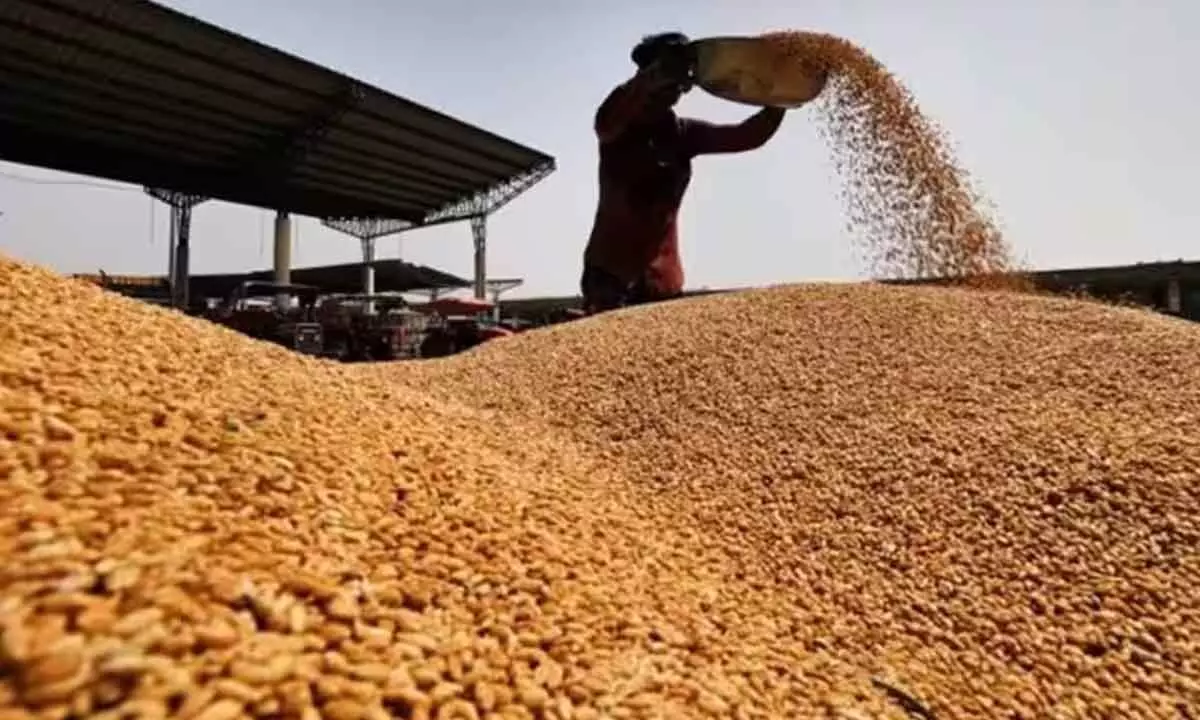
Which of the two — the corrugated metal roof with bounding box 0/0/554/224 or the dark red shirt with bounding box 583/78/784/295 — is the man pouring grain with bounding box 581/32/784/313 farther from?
the corrugated metal roof with bounding box 0/0/554/224

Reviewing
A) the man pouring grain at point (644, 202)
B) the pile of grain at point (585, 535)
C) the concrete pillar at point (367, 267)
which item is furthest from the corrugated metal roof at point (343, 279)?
the pile of grain at point (585, 535)

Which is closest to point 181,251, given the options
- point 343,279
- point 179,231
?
point 179,231

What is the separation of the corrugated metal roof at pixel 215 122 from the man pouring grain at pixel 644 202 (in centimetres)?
1261

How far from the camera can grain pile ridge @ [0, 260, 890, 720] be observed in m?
1.39

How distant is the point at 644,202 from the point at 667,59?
1.96 meters

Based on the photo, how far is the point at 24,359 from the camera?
8.34 feet

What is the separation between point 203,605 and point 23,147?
2567cm

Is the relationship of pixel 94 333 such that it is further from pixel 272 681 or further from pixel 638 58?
pixel 638 58

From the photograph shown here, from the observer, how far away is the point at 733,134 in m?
10.2

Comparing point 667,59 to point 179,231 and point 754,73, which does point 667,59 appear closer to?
point 754,73

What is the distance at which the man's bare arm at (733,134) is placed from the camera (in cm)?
991

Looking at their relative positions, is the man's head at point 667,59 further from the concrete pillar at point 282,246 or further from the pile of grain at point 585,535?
the concrete pillar at point 282,246

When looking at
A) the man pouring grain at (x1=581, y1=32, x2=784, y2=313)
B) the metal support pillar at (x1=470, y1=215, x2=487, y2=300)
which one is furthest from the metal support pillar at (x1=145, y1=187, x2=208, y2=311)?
the man pouring grain at (x1=581, y1=32, x2=784, y2=313)

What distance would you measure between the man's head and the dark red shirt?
0.60 meters
